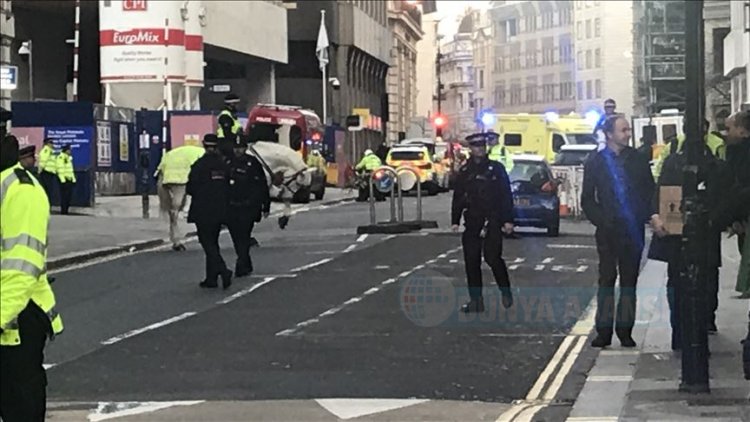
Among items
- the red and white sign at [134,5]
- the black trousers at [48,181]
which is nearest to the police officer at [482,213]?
the black trousers at [48,181]

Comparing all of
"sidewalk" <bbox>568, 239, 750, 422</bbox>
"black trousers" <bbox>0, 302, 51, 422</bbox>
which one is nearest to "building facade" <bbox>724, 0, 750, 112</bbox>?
"sidewalk" <bbox>568, 239, 750, 422</bbox>

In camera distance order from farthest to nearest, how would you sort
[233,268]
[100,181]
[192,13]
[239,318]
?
1. [192,13]
2. [100,181]
3. [233,268]
4. [239,318]

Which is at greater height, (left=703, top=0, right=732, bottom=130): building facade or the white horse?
(left=703, top=0, right=732, bottom=130): building facade

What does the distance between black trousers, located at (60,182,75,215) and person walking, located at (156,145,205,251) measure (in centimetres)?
1104

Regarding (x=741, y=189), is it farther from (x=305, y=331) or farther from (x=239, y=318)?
(x=239, y=318)

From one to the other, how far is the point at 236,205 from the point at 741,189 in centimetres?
898

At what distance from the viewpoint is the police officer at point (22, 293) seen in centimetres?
658

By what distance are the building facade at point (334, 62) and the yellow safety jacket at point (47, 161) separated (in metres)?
41.8

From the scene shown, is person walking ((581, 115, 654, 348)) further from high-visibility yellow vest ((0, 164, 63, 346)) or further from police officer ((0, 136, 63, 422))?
high-visibility yellow vest ((0, 164, 63, 346))

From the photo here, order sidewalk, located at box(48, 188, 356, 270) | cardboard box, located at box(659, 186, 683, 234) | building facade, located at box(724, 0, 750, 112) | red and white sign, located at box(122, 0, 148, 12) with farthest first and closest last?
1. red and white sign, located at box(122, 0, 148, 12)
2. building facade, located at box(724, 0, 750, 112)
3. sidewalk, located at box(48, 188, 356, 270)
4. cardboard box, located at box(659, 186, 683, 234)

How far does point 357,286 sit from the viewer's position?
58.3 ft

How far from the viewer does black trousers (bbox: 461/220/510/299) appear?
14.8 metres

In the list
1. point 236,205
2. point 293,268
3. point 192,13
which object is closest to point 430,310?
point 236,205

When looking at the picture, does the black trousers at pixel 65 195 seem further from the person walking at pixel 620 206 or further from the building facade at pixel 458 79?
the building facade at pixel 458 79
